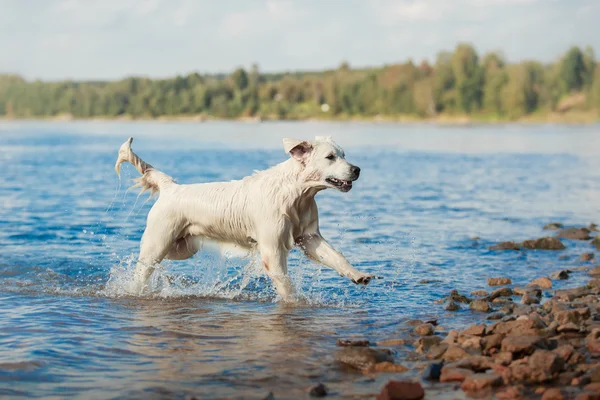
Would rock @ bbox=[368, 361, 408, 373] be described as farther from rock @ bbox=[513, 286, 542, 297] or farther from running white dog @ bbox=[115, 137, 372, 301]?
rock @ bbox=[513, 286, 542, 297]

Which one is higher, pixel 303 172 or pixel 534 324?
pixel 303 172

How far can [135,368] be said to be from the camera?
781 centimetres

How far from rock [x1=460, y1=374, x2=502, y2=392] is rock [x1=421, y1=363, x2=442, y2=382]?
0.36 m

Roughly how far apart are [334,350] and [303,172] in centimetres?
267

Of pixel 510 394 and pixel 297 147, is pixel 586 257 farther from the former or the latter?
pixel 510 394

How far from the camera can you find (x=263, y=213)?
1042 centimetres

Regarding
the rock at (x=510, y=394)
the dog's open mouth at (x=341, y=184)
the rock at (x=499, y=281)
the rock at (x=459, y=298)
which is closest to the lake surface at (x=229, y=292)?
the rock at (x=499, y=281)

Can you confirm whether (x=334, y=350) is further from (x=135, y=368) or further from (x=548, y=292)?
(x=548, y=292)

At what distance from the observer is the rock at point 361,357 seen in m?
7.76

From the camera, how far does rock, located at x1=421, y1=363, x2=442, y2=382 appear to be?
287 inches

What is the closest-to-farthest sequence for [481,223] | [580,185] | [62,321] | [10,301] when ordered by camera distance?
[62,321], [10,301], [481,223], [580,185]

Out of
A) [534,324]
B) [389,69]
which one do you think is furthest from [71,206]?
[389,69]

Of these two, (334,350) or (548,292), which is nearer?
(334,350)

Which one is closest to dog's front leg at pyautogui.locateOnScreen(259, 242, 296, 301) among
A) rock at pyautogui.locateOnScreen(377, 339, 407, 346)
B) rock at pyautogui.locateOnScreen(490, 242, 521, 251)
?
rock at pyautogui.locateOnScreen(377, 339, 407, 346)
